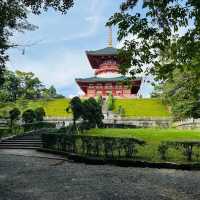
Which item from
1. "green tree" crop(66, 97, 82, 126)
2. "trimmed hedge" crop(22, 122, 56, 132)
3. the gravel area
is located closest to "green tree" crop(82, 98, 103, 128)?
"green tree" crop(66, 97, 82, 126)

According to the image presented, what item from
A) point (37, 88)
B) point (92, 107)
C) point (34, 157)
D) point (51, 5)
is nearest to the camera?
point (51, 5)

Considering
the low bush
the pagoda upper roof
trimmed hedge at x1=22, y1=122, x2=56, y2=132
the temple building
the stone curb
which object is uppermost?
the pagoda upper roof

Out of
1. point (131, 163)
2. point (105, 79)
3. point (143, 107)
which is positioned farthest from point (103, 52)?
point (131, 163)

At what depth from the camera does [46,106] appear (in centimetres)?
6375

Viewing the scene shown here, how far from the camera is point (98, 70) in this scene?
82.1 metres

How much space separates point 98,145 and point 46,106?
152 ft

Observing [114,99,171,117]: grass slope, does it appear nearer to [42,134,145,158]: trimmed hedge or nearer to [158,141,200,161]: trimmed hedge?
[42,134,145,158]: trimmed hedge

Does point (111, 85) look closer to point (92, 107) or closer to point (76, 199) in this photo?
point (92, 107)

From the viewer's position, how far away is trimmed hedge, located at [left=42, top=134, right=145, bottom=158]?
17.6 metres

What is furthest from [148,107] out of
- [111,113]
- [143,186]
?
[143,186]

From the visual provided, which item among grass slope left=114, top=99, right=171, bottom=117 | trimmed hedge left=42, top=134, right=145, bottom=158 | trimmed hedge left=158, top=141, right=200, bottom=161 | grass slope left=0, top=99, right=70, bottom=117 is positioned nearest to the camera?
trimmed hedge left=158, top=141, right=200, bottom=161

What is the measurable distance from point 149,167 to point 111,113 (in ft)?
123

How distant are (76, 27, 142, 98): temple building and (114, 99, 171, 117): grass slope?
257 inches

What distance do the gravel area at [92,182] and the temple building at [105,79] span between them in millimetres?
56601
